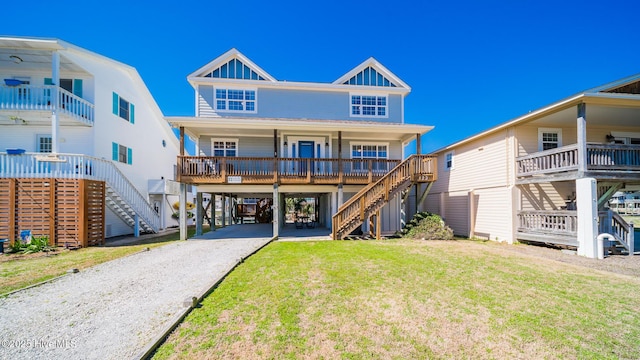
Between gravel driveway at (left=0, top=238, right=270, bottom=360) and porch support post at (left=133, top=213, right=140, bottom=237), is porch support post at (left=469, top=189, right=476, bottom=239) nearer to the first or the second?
gravel driveway at (left=0, top=238, right=270, bottom=360)

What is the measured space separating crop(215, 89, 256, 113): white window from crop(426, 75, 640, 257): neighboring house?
42.4ft

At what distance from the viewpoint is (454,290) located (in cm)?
548

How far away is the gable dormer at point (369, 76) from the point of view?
1655cm

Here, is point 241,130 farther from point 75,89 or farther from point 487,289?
point 487,289

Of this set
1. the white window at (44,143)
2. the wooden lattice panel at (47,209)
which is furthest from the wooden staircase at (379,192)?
the white window at (44,143)

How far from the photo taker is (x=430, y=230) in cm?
1266

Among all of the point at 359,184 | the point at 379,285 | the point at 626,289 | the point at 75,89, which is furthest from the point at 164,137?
the point at 626,289

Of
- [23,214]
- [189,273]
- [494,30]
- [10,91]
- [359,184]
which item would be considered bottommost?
[189,273]

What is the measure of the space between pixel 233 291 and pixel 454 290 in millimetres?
4718

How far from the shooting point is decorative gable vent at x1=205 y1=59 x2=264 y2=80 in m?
15.5

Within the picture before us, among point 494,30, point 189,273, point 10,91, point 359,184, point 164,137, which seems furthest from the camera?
point 494,30

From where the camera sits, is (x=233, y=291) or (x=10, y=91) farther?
(x=10, y=91)

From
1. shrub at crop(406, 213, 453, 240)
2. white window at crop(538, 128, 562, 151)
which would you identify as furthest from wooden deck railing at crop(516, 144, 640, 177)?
shrub at crop(406, 213, 453, 240)

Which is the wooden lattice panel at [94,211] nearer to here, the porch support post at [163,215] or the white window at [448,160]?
the porch support post at [163,215]
